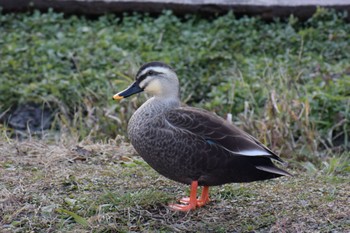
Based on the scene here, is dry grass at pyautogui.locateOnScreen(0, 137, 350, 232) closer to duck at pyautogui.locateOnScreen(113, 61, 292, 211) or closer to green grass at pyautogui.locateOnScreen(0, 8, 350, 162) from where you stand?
duck at pyautogui.locateOnScreen(113, 61, 292, 211)

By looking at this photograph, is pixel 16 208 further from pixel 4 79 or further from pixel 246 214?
pixel 4 79

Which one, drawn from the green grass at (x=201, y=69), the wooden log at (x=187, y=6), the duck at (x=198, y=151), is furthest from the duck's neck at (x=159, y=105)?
the wooden log at (x=187, y=6)

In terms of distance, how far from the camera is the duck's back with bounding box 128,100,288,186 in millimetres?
4523

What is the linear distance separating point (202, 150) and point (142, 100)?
8.80 feet

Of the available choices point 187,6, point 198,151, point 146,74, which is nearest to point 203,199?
point 198,151

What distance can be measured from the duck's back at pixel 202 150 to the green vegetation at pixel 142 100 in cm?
23

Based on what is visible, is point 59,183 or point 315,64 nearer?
point 59,183

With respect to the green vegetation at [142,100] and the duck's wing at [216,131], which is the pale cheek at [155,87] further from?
the green vegetation at [142,100]

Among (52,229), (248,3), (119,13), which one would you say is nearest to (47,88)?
(119,13)

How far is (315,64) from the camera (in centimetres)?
829

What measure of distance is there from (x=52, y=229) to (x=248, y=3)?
18.7 ft

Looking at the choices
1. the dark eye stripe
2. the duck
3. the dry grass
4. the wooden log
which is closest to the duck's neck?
the duck

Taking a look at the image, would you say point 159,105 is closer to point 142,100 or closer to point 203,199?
point 203,199

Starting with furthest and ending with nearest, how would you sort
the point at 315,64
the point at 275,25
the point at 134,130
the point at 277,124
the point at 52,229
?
the point at 275,25, the point at 315,64, the point at 277,124, the point at 134,130, the point at 52,229
